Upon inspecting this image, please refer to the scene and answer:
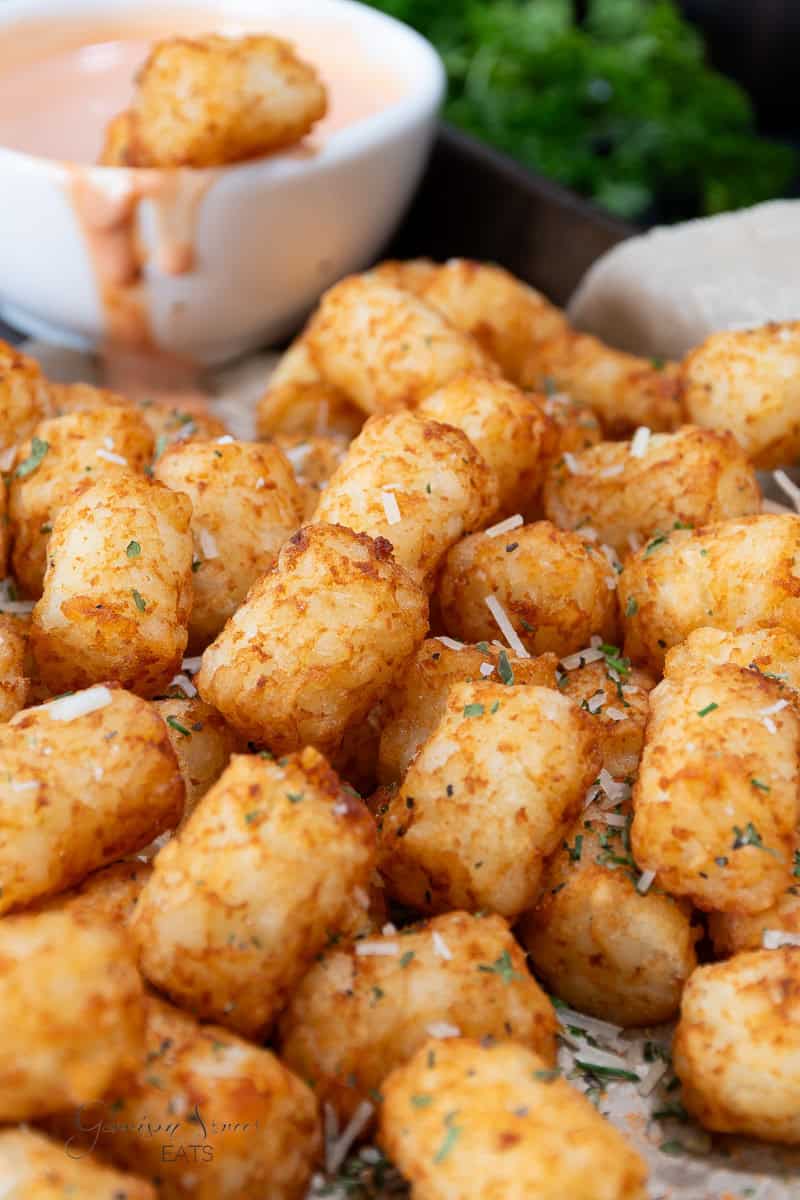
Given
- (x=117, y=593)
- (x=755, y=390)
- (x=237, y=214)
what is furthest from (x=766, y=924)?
(x=237, y=214)

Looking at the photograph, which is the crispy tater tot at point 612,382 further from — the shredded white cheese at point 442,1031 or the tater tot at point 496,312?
the shredded white cheese at point 442,1031

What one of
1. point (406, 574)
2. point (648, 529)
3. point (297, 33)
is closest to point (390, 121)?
point (297, 33)

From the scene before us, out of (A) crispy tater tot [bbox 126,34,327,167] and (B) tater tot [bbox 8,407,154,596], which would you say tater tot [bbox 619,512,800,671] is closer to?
(B) tater tot [bbox 8,407,154,596]

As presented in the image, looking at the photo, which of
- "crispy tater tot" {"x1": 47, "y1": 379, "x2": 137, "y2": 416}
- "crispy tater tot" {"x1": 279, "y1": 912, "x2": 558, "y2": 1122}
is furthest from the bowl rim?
"crispy tater tot" {"x1": 279, "y1": 912, "x2": 558, "y2": 1122}

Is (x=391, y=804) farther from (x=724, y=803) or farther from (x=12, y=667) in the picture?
(x=12, y=667)

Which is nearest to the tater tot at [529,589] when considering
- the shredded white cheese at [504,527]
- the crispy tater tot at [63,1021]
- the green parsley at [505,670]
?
the shredded white cheese at [504,527]

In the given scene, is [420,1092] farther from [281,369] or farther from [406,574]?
[281,369]

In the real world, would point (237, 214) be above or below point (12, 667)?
above
